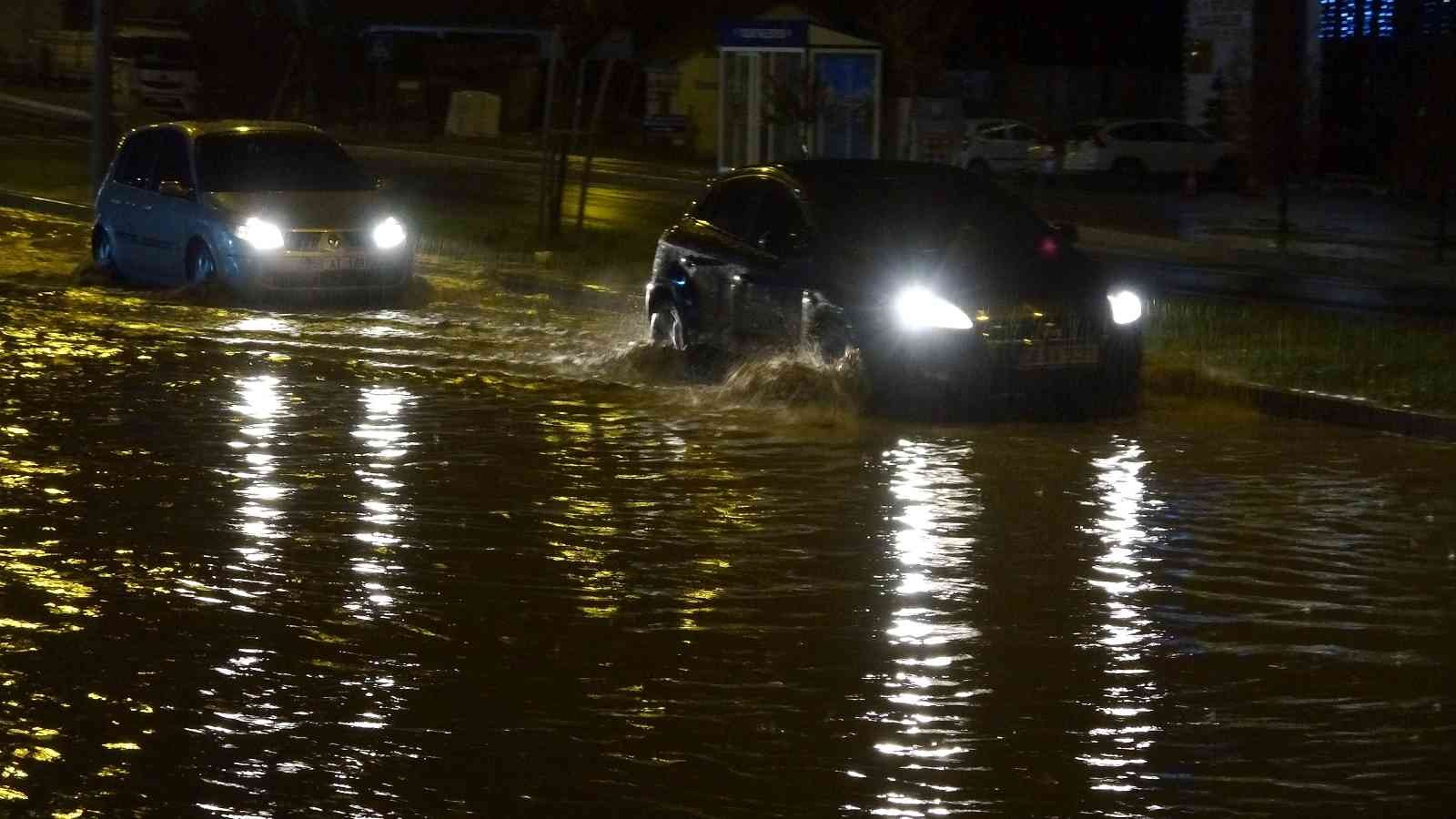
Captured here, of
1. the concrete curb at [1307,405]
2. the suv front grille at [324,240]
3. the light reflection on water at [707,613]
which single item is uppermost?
the suv front grille at [324,240]

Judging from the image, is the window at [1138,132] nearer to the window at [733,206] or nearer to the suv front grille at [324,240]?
the suv front grille at [324,240]

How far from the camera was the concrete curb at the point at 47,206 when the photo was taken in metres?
27.1

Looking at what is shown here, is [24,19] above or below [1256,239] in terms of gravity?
above

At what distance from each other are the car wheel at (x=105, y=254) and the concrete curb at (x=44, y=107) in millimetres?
32072

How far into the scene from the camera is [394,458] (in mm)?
11242

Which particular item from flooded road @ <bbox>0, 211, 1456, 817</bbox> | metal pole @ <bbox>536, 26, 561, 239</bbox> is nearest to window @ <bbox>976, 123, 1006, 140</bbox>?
metal pole @ <bbox>536, 26, 561, 239</bbox>

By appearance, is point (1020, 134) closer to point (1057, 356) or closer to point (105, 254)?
point (105, 254)

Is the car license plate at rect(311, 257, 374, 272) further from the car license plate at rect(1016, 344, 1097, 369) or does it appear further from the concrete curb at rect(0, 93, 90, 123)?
the concrete curb at rect(0, 93, 90, 123)

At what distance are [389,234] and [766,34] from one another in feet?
53.9

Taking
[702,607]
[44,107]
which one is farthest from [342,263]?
[44,107]

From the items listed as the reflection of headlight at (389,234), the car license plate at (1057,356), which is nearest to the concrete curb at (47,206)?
the reflection of headlight at (389,234)

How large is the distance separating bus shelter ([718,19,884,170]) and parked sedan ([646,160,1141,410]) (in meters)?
19.8

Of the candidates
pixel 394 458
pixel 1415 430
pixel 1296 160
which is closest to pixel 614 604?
pixel 394 458

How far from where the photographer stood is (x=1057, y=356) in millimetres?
12359
